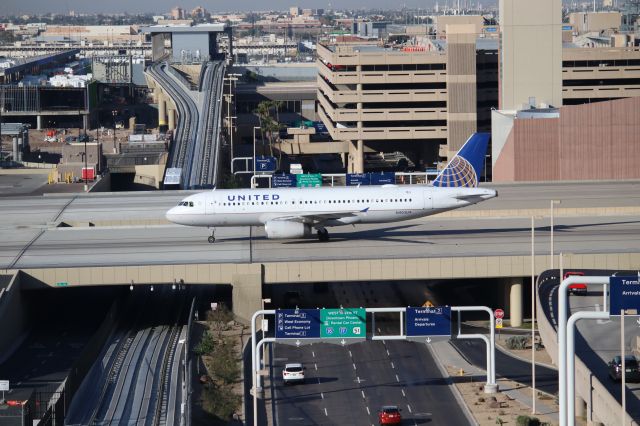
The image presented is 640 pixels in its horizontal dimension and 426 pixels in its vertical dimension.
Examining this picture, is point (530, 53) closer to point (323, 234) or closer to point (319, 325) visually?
point (323, 234)

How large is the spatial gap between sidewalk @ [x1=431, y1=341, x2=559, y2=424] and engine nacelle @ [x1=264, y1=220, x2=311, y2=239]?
62.3 ft

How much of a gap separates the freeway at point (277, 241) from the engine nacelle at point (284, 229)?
1132 mm

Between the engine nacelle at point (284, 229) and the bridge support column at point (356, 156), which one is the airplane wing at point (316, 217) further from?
the bridge support column at point (356, 156)

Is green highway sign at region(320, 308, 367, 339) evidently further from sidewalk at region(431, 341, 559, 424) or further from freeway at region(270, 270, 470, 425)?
sidewalk at region(431, 341, 559, 424)

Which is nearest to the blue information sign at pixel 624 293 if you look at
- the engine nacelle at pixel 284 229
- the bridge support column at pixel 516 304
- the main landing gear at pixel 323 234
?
the bridge support column at pixel 516 304

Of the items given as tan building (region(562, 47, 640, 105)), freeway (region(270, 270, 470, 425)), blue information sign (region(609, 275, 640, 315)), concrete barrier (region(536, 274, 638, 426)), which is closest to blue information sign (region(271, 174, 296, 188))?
freeway (region(270, 270, 470, 425))

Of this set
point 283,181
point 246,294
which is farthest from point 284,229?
point 283,181

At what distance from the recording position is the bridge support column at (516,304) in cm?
8425

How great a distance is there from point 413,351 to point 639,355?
65.5 feet

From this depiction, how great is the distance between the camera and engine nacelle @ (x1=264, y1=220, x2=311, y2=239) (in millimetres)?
89938

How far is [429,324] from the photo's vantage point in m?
66.0

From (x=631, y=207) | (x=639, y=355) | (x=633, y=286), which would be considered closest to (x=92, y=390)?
(x=639, y=355)

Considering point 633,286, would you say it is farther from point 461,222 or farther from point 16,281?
point 461,222

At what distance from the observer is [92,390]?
68250mm
